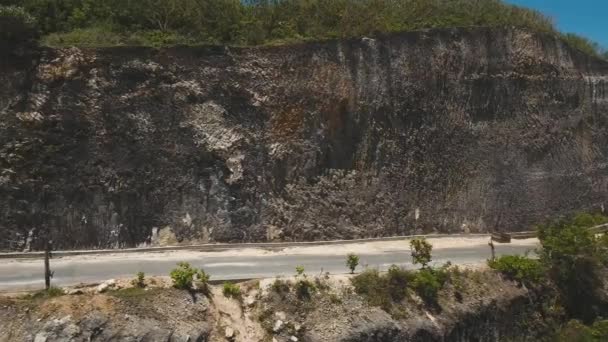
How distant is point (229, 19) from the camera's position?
63.7 feet

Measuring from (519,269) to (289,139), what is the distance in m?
8.51

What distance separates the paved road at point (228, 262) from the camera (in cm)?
1337

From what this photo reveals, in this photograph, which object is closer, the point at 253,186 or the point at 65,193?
the point at 65,193

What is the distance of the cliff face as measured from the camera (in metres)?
15.9

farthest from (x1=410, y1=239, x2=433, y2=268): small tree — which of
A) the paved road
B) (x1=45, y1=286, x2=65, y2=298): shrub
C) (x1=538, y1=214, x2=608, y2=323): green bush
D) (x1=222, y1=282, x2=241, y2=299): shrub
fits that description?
(x1=45, y1=286, x2=65, y2=298): shrub

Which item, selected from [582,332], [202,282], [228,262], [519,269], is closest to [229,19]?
[228,262]

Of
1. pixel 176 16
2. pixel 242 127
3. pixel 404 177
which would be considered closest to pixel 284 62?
pixel 242 127

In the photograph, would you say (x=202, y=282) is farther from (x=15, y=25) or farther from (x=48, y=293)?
(x=15, y=25)

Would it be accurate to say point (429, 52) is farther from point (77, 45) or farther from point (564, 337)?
point (77, 45)

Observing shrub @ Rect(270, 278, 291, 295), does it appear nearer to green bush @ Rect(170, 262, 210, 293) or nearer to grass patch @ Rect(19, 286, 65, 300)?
green bush @ Rect(170, 262, 210, 293)

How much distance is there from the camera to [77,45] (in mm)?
16453

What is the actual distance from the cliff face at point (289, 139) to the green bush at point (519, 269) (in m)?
4.59

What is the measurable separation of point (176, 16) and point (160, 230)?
7.55m

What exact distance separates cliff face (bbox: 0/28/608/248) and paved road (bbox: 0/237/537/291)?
3.21 ft
